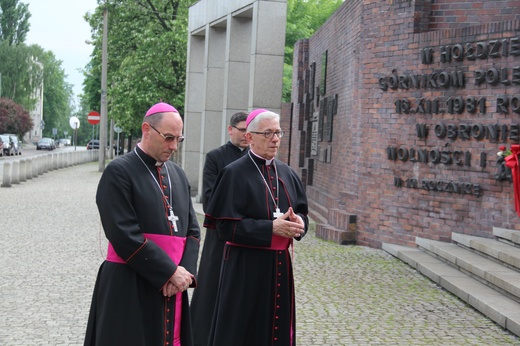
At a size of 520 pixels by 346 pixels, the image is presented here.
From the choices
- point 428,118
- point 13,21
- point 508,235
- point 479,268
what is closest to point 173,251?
point 479,268

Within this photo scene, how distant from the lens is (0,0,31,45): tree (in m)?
93.3

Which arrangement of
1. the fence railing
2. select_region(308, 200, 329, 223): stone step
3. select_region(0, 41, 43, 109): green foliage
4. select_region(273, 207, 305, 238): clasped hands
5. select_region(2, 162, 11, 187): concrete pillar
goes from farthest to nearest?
1. select_region(0, 41, 43, 109): green foliage
2. the fence railing
3. select_region(2, 162, 11, 187): concrete pillar
4. select_region(308, 200, 329, 223): stone step
5. select_region(273, 207, 305, 238): clasped hands

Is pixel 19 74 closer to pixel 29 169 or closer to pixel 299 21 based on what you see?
pixel 299 21

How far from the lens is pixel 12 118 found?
8225 cm

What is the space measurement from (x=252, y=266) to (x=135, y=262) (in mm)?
1261

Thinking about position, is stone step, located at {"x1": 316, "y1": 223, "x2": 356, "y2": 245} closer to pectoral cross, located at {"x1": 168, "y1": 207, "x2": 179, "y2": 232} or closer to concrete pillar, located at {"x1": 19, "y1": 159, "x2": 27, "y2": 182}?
pectoral cross, located at {"x1": 168, "y1": 207, "x2": 179, "y2": 232}

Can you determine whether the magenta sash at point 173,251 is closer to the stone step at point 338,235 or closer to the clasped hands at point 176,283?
the clasped hands at point 176,283

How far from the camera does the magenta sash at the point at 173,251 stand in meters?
5.05

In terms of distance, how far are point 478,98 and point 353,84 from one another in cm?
378

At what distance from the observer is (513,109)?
1170 cm

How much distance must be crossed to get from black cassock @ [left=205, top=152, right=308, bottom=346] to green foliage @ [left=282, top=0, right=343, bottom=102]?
40897mm

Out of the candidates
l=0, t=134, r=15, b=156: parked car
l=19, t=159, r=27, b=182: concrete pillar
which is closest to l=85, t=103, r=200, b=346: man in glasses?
l=19, t=159, r=27, b=182: concrete pillar

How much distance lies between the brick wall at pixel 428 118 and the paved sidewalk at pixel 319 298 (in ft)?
2.98

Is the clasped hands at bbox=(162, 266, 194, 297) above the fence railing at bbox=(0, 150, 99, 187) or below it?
above
